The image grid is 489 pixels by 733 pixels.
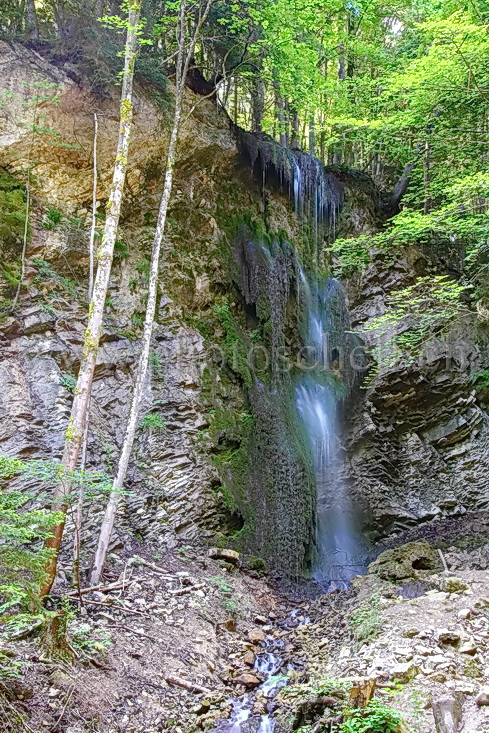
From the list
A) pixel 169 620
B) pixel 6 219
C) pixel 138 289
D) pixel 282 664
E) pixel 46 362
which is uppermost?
pixel 6 219

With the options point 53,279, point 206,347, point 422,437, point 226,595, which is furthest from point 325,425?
point 53,279

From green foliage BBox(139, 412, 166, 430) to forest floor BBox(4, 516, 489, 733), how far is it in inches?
90.9

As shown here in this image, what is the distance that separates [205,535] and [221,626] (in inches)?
95.9

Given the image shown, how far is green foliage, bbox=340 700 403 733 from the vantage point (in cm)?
328

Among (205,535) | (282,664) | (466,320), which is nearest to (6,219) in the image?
Answer: (205,535)

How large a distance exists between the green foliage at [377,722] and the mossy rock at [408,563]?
4.70 m

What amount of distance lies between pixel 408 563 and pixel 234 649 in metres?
3.67

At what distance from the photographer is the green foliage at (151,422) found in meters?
8.98

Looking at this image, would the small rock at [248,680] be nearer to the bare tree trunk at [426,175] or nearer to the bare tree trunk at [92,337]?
the bare tree trunk at [92,337]

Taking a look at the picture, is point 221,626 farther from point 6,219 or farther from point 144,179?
point 144,179

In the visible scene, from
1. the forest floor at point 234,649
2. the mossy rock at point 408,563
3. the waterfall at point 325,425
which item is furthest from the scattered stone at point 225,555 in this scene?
Result: the waterfall at point 325,425

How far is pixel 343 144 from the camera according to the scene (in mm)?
18062

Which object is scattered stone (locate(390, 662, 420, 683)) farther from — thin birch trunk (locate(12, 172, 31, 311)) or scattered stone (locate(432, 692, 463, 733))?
thin birch trunk (locate(12, 172, 31, 311))

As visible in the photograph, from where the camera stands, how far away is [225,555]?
26.9ft
